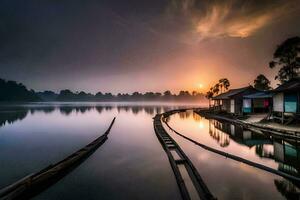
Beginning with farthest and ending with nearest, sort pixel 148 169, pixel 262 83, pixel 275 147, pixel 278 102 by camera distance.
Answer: pixel 262 83
pixel 278 102
pixel 275 147
pixel 148 169

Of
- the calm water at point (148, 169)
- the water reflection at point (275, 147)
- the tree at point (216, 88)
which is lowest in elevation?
the calm water at point (148, 169)

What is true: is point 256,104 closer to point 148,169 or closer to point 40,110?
point 148,169

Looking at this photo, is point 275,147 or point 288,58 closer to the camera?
point 275,147

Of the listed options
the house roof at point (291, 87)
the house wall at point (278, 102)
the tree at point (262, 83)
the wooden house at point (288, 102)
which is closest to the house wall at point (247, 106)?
the house wall at point (278, 102)

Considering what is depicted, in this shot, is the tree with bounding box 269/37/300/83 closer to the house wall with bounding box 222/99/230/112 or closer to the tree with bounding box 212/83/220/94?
the house wall with bounding box 222/99/230/112

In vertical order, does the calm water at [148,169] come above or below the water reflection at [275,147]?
below

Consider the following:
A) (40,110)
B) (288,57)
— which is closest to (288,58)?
(288,57)

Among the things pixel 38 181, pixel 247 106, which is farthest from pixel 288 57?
pixel 38 181

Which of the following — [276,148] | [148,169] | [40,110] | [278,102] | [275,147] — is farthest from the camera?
[40,110]

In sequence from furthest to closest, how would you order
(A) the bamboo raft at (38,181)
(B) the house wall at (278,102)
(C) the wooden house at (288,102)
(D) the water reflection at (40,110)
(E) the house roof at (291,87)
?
(D) the water reflection at (40,110)
(B) the house wall at (278,102)
(C) the wooden house at (288,102)
(E) the house roof at (291,87)
(A) the bamboo raft at (38,181)

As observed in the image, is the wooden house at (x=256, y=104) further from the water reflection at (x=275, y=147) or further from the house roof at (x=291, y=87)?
the water reflection at (x=275, y=147)

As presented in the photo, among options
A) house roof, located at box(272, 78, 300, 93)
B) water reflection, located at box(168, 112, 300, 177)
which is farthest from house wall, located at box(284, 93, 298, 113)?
water reflection, located at box(168, 112, 300, 177)

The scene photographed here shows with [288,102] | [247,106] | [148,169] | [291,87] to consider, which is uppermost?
[291,87]

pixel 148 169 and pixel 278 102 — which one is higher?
pixel 278 102
